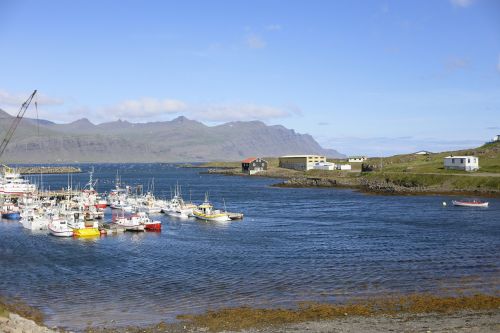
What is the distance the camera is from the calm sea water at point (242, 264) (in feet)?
113

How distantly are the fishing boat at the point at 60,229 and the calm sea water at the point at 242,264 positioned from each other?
3.47 feet

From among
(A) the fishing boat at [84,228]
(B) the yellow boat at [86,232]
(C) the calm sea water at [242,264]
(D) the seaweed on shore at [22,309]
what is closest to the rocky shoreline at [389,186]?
(C) the calm sea water at [242,264]

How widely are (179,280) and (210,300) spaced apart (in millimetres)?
6485

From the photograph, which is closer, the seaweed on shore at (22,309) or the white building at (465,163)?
the seaweed on shore at (22,309)

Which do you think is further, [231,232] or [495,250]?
[231,232]

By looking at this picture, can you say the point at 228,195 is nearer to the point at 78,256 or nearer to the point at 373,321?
the point at 78,256

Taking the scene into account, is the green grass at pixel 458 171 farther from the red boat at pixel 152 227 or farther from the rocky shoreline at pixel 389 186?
the red boat at pixel 152 227

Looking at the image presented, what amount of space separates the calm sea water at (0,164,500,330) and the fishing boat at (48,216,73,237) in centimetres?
106

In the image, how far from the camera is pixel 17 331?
2380 cm

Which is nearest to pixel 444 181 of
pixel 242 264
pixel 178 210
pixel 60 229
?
pixel 178 210

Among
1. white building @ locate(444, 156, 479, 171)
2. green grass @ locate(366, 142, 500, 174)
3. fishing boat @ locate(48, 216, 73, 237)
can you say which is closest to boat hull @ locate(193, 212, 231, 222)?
fishing boat @ locate(48, 216, 73, 237)

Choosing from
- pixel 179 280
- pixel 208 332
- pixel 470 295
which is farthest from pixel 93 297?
pixel 470 295

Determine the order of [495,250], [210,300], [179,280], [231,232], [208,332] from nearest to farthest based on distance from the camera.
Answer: [208,332]
[210,300]
[179,280]
[495,250]
[231,232]

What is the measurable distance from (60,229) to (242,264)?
27691mm
